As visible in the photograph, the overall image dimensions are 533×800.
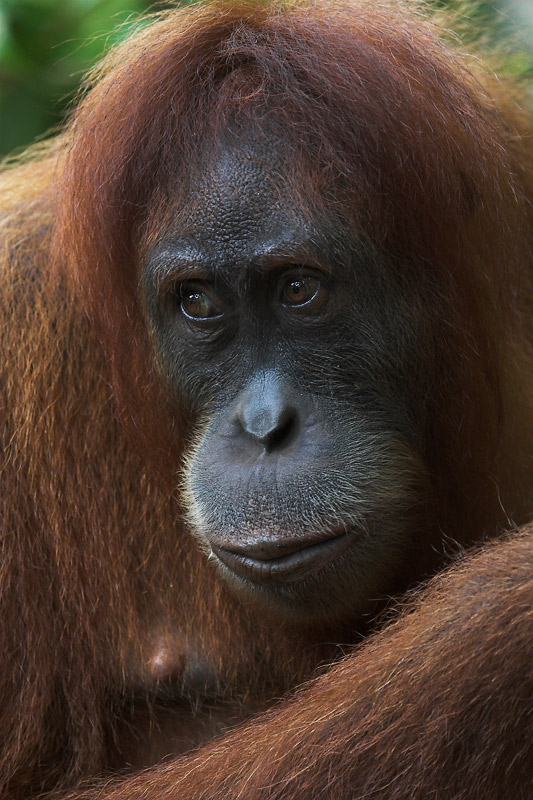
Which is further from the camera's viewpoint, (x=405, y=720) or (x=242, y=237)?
(x=242, y=237)

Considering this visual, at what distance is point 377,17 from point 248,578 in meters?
1.51

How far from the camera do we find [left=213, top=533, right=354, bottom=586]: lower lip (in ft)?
8.34

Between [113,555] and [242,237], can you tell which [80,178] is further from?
[113,555]

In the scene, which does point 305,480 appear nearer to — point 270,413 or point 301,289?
point 270,413

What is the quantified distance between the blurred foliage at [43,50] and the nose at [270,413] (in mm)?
2247

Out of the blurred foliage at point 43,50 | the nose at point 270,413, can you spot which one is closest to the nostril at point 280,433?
the nose at point 270,413

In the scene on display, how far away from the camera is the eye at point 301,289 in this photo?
259 centimetres

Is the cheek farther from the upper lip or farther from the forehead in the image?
the forehead

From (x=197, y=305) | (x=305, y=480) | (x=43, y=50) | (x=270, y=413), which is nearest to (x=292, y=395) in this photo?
(x=270, y=413)

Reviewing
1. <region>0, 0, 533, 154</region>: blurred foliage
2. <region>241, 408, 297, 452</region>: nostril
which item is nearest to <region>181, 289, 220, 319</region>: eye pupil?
<region>241, 408, 297, 452</region>: nostril

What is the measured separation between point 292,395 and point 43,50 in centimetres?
301

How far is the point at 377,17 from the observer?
9.19ft

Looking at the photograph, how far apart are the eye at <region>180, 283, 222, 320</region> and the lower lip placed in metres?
0.62

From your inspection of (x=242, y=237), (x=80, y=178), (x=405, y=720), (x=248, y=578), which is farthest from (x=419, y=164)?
(x=405, y=720)
